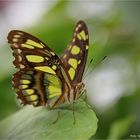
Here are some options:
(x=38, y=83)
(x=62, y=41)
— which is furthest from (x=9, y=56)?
(x=38, y=83)

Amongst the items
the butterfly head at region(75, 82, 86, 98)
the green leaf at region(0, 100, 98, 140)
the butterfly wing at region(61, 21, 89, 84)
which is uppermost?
the butterfly wing at region(61, 21, 89, 84)

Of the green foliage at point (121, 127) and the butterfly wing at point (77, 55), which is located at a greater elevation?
the butterfly wing at point (77, 55)

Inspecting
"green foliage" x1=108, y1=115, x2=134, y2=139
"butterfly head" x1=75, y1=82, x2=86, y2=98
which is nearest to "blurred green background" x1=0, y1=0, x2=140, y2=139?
"green foliage" x1=108, y1=115, x2=134, y2=139

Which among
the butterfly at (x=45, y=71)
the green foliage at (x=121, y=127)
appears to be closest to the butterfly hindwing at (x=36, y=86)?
the butterfly at (x=45, y=71)

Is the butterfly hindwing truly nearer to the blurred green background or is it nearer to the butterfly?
the butterfly

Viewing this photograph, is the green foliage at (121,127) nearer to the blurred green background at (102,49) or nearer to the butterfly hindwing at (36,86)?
the blurred green background at (102,49)

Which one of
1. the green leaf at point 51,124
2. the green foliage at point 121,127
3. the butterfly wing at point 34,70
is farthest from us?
the green foliage at point 121,127
